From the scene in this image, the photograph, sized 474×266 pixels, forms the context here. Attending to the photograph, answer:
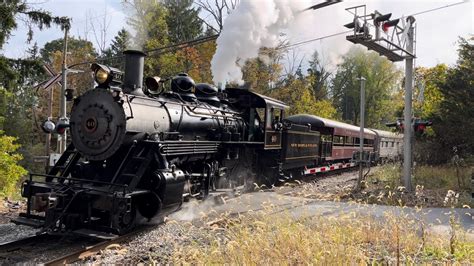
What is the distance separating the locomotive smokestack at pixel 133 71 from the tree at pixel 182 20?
2918 cm

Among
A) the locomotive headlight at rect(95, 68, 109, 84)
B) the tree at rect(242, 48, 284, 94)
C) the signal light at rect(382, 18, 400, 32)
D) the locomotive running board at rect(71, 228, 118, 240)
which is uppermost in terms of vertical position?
the tree at rect(242, 48, 284, 94)

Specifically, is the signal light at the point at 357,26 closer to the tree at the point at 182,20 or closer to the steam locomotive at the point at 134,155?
the steam locomotive at the point at 134,155

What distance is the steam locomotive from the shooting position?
22.1 feet

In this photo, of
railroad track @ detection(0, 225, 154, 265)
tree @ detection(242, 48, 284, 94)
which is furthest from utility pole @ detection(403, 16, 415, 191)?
tree @ detection(242, 48, 284, 94)

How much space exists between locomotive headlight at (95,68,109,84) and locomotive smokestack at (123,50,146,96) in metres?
0.63

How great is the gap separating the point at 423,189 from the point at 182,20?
29198 mm

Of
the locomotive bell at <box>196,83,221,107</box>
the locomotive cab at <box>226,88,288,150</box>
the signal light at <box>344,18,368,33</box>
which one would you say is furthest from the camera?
the locomotive cab at <box>226,88,288,150</box>

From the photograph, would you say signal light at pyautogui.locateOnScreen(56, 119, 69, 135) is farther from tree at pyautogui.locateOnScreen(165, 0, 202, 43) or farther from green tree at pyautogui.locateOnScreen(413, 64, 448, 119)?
tree at pyautogui.locateOnScreen(165, 0, 202, 43)

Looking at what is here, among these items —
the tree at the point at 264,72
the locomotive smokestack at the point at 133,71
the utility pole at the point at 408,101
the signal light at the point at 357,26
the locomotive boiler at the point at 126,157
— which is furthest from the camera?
the tree at the point at 264,72

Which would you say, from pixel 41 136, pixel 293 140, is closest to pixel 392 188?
pixel 293 140

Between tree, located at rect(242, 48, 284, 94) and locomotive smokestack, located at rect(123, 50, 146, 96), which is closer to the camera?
locomotive smokestack, located at rect(123, 50, 146, 96)

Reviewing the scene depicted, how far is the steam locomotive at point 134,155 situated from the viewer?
6734mm

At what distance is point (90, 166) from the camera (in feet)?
26.0

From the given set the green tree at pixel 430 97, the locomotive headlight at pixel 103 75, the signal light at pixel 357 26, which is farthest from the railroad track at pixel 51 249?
the green tree at pixel 430 97
